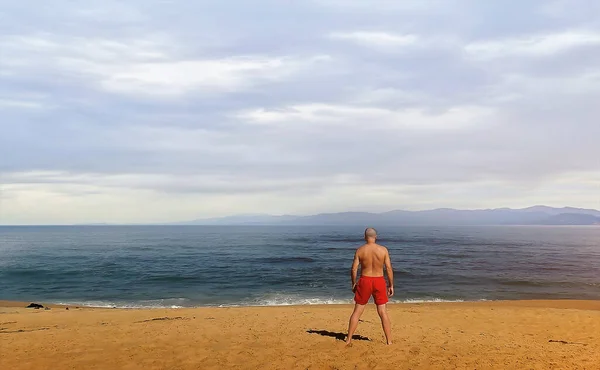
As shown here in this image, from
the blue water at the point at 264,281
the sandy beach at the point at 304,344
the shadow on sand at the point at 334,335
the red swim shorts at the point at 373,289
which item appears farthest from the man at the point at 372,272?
the blue water at the point at 264,281

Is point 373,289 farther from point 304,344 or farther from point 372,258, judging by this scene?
point 304,344

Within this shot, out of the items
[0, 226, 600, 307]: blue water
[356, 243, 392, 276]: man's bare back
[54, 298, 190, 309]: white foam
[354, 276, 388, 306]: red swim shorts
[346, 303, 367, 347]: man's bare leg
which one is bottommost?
[0, 226, 600, 307]: blue water

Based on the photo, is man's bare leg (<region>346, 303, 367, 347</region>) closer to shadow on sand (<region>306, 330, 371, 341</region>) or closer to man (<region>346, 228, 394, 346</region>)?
man (<region>346, 228, 394, 346</region>)

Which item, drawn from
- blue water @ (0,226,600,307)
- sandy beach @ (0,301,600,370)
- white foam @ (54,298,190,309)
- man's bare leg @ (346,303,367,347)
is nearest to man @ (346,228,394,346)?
man's bare leg @ (346,303,367,347)

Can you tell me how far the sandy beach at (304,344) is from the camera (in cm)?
719

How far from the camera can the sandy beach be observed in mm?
7191

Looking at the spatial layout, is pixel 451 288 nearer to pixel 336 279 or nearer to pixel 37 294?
pixel 336 279

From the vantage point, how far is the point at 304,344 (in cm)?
841

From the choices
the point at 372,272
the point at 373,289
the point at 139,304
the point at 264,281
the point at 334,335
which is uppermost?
the point at 372,272

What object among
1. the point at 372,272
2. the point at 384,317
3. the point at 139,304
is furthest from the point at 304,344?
the point at 139,304

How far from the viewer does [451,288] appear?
26172 mm

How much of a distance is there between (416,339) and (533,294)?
767 inches

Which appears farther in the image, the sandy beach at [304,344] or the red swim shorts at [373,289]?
the red swim shorts at [373,289]

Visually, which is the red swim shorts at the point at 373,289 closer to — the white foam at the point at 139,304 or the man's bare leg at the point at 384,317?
the man's bare leg at the point at 384,317
